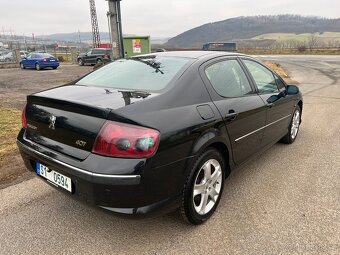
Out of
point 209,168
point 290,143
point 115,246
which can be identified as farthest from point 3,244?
point 290,143

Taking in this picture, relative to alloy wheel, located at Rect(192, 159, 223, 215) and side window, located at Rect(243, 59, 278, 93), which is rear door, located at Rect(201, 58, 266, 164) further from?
alloy wheel, located at Rect(192, 159, 223, 215)

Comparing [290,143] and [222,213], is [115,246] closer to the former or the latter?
[222,213]

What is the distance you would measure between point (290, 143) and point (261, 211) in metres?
2.32

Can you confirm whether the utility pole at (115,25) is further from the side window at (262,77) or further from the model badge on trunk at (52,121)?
the model badge on trunk at (52,121)

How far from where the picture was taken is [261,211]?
10.5ft

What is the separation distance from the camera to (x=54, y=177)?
2.75 metres

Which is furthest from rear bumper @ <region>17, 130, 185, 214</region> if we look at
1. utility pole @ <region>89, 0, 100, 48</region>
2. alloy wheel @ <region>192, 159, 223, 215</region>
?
utility pole @ <region>89, 0, 100, 48</region>

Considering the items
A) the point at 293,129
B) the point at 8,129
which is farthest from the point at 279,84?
the point at 8,129

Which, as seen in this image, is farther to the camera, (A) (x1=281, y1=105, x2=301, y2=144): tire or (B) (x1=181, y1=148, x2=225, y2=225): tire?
(A) (x1=281, y1=105, x2=301, y2=144): tire

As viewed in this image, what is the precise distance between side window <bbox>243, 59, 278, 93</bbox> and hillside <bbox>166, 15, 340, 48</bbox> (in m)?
123

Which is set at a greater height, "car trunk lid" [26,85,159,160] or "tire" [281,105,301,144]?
"car trunk lid" [26,85,159,160]

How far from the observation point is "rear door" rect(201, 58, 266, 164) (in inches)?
125

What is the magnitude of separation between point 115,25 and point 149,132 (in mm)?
9741

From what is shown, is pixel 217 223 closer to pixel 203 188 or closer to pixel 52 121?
pixel 203 188
